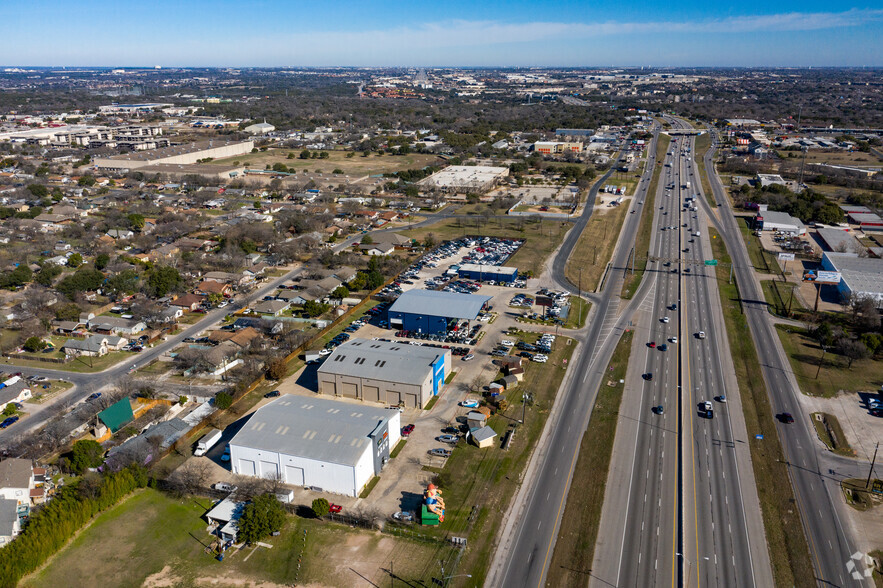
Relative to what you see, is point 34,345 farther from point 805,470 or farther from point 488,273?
point 805,470

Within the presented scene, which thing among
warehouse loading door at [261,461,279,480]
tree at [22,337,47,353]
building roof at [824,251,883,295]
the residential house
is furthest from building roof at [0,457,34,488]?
building roof at [824,251,883,295]

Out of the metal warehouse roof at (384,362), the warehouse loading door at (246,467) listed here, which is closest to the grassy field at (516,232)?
the metal warehouse roof at (384,362)

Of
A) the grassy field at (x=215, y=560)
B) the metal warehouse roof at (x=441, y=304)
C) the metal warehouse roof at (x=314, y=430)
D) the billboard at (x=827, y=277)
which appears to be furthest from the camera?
the billboard at (x=827, y=277)

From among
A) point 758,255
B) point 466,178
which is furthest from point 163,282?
point 466,178

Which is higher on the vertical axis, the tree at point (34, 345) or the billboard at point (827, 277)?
the billboard at point (827, 277)

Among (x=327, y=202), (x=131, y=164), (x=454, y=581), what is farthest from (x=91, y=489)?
(x=131, y=164)

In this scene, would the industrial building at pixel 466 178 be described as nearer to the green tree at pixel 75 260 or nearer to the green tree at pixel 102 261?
the green tree at pixel 102 261

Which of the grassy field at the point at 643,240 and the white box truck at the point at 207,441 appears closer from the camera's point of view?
the white box truck at the point at 207,441

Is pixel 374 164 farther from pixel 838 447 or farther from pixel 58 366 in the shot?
pixel 838 447

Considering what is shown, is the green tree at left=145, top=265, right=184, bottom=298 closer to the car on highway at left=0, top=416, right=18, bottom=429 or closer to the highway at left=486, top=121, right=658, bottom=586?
the car on highway at left=0, top=416, right=18, bottom=429
